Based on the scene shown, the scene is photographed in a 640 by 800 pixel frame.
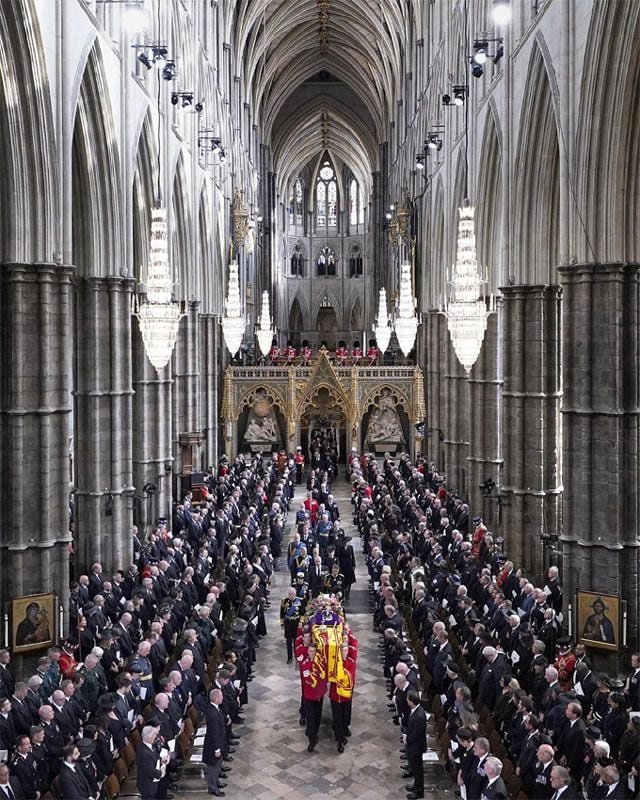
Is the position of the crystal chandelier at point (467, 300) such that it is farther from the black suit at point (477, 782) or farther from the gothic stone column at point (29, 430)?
the black suit at point (477, 782)

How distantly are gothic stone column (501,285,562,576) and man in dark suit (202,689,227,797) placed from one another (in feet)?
37.0

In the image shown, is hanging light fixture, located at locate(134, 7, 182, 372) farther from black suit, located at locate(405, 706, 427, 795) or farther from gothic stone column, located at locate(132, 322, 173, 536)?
black suit, located at locate(405, 706, 427, 795)

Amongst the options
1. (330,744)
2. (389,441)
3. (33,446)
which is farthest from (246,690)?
(389,441)

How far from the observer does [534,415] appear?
20.8 m

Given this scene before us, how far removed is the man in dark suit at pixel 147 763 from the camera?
1035 cm

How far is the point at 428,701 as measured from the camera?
14.0 metres

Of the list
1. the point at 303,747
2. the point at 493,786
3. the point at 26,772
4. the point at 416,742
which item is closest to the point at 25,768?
the point at 26,772

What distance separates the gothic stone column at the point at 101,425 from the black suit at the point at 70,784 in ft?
34.1

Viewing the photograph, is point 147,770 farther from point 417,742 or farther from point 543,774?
point 543,774

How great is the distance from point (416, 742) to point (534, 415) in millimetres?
11092

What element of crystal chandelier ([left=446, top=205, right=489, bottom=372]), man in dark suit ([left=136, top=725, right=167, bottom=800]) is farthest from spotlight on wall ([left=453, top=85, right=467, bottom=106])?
man in dark suit ([left=136, top=725, right=167, bottom=800])

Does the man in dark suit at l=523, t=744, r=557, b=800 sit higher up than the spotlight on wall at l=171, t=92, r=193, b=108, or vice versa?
the spotlight on wall at l=171, t=92, r=193, b=108

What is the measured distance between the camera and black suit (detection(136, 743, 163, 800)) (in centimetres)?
1036

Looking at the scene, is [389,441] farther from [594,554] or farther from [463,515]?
[594,554]
